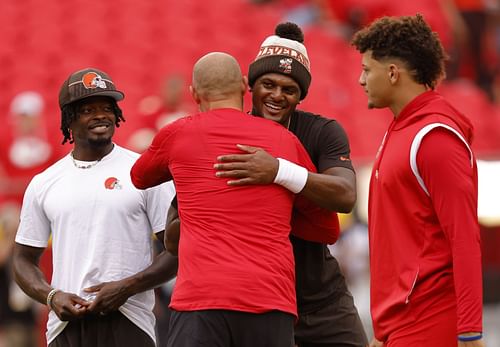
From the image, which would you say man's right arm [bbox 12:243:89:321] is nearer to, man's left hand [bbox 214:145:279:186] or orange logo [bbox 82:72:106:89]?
orange logo [bbox 82:72:106:89]

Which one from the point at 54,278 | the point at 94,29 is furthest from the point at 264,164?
the point at 94,29

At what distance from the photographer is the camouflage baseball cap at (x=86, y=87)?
5238 millimetres

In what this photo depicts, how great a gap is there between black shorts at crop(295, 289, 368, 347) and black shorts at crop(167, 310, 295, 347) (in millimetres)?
694

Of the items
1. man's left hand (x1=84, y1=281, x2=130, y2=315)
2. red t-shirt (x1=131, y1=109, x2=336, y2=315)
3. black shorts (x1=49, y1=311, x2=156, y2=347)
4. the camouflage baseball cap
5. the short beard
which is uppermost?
the camouflage baseball cap

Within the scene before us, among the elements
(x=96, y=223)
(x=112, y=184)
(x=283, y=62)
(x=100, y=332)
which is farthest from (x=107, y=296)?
(x=283, y=62)

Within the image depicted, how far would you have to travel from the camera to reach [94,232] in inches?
206

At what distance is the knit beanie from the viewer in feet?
16.1

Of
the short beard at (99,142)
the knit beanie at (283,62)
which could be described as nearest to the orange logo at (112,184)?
the short beard at (99,142)

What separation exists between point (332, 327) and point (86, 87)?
5.18 feet

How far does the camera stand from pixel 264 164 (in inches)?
177

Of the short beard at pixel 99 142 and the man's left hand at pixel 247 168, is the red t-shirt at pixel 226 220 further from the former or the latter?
the short beard at pixel 99 142

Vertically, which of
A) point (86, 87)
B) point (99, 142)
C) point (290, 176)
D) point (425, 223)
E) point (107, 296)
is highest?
point (86, 87)

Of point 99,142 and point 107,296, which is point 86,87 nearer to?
point 99,142

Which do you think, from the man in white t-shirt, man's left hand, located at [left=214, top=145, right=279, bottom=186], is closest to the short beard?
the man in white t-shirt
